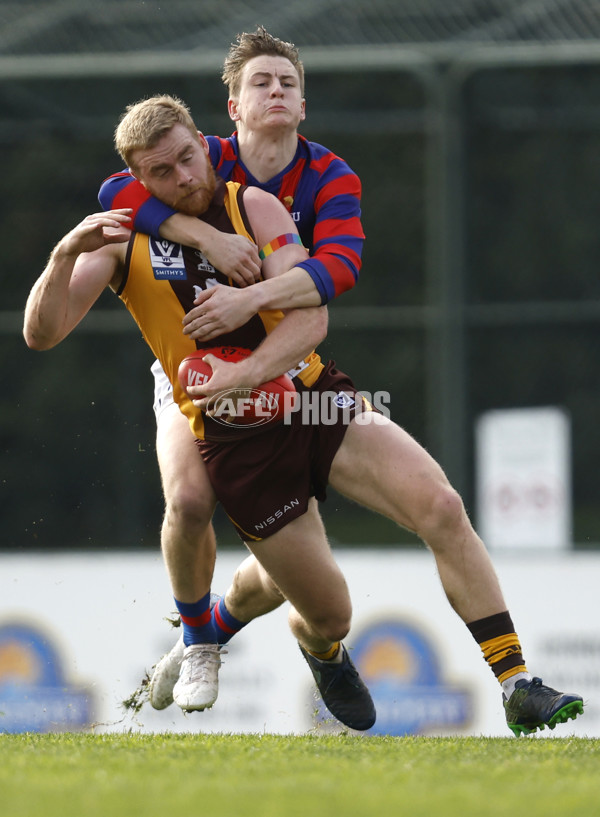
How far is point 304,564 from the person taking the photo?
4.91 meters

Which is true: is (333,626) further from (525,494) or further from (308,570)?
(525,494)

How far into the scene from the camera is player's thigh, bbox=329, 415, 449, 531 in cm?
472

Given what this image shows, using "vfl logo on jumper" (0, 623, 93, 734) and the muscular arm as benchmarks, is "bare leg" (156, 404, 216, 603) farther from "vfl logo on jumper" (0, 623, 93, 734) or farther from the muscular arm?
"vfl logo on jumper" (0, 623, 93, 734)

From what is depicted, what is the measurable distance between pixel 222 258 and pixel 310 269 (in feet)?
0.93

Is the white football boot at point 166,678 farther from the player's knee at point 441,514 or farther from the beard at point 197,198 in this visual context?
the beard at point 197,198

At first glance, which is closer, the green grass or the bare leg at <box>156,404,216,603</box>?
the green grass

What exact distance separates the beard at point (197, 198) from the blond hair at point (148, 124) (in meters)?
0.15

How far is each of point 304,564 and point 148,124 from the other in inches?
61.0

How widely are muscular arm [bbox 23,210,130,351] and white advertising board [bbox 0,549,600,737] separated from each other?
3921 mm

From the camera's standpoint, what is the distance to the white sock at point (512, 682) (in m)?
4.72

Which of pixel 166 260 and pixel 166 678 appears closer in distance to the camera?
pixel 166 260

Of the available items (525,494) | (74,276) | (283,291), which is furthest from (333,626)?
(525,494)

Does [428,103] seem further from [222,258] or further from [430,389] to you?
[222,258]

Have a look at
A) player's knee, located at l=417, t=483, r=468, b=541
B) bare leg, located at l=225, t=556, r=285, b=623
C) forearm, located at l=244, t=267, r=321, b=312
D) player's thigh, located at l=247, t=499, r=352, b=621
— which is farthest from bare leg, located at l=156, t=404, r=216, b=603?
player's knee, located at l=417, t=483, r=468, b=541
